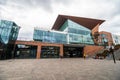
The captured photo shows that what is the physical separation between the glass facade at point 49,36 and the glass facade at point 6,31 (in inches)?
402

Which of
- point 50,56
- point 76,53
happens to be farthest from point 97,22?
point 50,56

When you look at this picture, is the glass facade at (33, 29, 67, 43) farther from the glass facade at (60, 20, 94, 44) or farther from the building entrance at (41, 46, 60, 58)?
the building entrance at (41, 46, 60, 58)

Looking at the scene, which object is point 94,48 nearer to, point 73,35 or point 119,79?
point 73,35

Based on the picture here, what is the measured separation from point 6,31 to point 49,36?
1724 cm

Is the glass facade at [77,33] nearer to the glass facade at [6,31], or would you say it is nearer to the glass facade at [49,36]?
the glass facade at [49,36]

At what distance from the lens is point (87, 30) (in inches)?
1986

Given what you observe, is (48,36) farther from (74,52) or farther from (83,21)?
(83,21)

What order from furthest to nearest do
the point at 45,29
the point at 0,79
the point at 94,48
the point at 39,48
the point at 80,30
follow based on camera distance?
the point at 80,30
the point at 45,29
the point at 94,48
the point at 39,48
the point at 0,79

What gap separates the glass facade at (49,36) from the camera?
1639 inches

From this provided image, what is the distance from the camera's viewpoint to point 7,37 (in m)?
29.7

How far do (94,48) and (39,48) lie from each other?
72.0 ft

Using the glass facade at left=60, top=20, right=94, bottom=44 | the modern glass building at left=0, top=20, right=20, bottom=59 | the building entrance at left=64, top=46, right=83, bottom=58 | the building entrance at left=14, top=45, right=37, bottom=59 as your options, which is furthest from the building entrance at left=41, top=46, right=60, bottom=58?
the glass facade at left=60, top=20, right=94, bottom=44

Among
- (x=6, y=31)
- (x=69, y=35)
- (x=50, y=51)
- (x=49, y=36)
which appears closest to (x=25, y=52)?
(x=50, y=51)

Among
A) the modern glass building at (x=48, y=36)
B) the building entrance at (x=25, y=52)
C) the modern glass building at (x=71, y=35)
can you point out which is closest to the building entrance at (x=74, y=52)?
the modern glass building at (x=71, y=35)
